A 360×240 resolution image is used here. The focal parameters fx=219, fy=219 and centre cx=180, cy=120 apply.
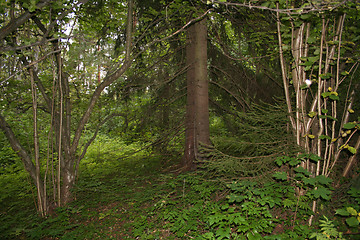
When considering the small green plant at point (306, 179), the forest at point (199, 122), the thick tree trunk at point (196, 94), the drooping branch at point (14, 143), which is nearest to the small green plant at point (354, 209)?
the forest at point (199, 122)

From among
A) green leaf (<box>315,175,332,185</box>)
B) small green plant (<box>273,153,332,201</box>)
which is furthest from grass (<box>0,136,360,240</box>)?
green leaf (<box>315,175,332,185</box>)

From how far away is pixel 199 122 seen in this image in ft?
17.4

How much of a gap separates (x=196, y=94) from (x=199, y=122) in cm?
68

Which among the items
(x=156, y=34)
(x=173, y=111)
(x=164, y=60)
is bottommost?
(x=173, y=111)

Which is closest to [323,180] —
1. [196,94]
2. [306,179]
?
[306,179]

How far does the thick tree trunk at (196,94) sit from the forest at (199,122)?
26 mm

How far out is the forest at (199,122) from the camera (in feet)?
9.23

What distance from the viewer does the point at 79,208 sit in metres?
4.46

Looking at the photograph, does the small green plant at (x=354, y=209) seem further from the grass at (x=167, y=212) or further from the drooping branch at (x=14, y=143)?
the drooping branch at (x=14, y=143)

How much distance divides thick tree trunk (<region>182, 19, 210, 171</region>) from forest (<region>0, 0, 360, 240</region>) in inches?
1.0

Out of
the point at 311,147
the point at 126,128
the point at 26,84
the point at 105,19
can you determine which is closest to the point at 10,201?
the point at 26,84

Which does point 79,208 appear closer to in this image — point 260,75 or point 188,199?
point 188,199

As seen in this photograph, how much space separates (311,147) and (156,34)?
4.02 meters

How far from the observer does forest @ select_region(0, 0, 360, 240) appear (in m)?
2.81
